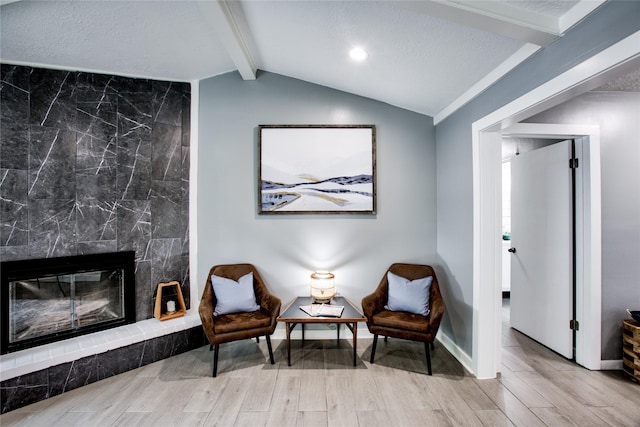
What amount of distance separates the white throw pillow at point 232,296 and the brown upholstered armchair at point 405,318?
1095mm

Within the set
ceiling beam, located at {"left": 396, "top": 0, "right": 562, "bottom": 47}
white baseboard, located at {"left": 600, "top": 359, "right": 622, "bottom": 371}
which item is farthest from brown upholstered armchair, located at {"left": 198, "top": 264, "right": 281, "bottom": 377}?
white baseboard, located at {"left": 600, "top": 359, "right": 622, "bottom": 371}

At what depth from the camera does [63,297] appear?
2.52m

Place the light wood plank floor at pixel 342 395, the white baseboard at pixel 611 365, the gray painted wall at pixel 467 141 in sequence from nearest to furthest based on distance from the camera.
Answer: the gray painted wall at pixel 467 141 < the light wood plank floor at pixel 342 395 < the white baseboard at pixel 611 365

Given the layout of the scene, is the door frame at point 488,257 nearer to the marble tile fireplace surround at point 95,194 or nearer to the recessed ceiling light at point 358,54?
the recessed ceiling light at point 358,54

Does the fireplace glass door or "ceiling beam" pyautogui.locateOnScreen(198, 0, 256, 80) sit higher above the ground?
"ceiling beam" pyautogui.locateOnScreen(198, 0, 256, 80)

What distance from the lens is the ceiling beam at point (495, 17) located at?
154 centimetres

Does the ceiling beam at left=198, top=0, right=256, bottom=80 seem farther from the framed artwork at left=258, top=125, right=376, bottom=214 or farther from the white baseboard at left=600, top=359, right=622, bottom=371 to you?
the white baseboard at left=600, top=359, right=622, bottom=371

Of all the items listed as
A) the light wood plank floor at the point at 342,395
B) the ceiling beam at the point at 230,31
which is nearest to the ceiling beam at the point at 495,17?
the ceiling beam at the point at 230,31

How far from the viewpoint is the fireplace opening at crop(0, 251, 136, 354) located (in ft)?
7.52

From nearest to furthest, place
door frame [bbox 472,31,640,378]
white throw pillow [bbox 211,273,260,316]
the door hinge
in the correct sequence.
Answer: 1. door frame [bbox 472,31,640,378]
2. the door hinge
3. white throw pillow [bbox 211,273,260,316]

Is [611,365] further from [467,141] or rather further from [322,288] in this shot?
[322,288]

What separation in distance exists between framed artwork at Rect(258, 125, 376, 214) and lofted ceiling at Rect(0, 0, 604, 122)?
58 centimetres

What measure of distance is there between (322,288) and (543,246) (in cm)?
228

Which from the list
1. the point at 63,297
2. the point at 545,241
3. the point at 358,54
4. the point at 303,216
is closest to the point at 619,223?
the point at 545,241
